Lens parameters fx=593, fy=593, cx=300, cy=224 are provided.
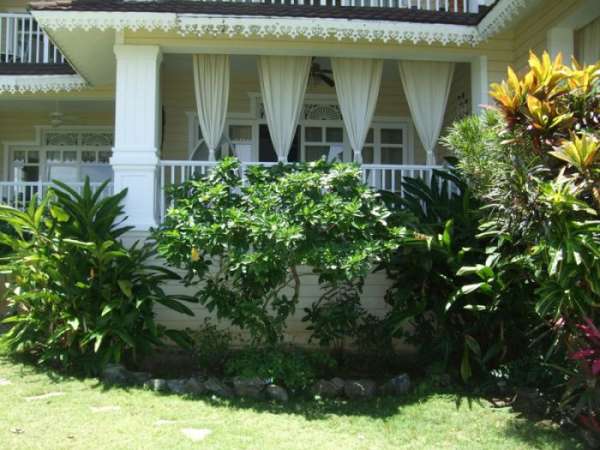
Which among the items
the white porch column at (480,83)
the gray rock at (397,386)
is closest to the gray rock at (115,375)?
the gray rock at (397,386)

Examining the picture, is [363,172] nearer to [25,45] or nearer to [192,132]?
[192,132]

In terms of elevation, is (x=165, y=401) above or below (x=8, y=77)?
below

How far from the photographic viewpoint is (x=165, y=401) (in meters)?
5.36

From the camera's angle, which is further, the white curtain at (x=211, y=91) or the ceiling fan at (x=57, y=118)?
the ceiling fan at (x=57, y=118)

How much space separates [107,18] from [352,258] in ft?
14.4

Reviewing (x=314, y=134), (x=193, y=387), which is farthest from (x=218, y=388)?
(x=314, y=134)

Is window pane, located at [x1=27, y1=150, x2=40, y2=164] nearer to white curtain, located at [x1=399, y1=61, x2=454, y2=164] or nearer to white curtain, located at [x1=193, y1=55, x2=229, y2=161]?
white curtain, located at [x1=193, y1=55, x2=229, y2=161]

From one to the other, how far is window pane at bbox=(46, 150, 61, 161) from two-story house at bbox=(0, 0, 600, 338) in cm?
101

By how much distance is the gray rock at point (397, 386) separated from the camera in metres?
5.80

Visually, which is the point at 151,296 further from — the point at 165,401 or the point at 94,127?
the point at 94,127

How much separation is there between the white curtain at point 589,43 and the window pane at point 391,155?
13.9ft

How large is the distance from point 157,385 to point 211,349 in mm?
886

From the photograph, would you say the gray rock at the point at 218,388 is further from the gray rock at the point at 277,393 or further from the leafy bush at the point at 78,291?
the leafy bush at the point at 78,291

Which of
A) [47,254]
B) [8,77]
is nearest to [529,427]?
[47,254]
